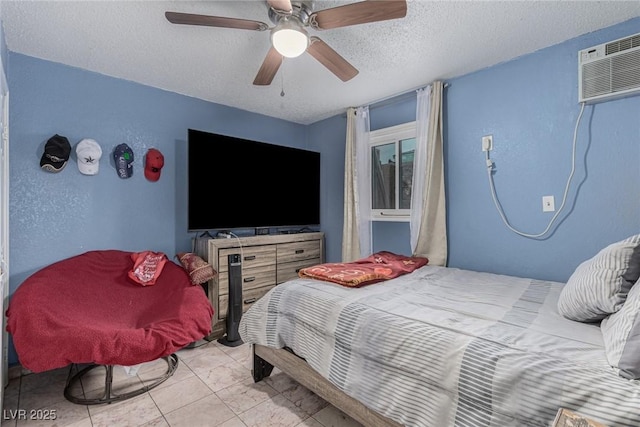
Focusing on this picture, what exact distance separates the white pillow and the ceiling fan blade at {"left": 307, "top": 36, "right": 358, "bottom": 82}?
1.81 m

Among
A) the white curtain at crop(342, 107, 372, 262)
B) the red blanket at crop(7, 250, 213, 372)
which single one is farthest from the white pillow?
the white curtain at crop(342, 107, 372, 262)

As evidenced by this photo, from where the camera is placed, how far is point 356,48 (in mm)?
2127

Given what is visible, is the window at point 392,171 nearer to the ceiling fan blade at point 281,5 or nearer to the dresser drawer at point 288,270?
the dresser drawer at point 288,270

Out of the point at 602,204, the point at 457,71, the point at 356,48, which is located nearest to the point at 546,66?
the point at 457,71

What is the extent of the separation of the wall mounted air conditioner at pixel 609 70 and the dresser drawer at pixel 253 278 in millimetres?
2922

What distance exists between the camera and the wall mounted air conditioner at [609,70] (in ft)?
5.90

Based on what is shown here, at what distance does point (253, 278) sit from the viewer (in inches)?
117

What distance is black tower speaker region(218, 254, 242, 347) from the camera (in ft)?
8.81

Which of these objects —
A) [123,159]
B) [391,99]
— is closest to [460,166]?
[391,99]

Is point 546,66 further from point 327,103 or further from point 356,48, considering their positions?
point 327,103

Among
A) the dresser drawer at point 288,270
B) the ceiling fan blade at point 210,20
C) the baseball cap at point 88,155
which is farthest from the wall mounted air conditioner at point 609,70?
the baseball cap at point 88,155

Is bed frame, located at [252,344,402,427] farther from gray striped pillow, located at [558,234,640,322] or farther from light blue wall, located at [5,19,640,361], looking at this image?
light blue wall, located at [5,19,640,361]

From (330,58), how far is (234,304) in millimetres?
2213

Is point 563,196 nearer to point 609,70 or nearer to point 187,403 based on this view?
point 609,70
